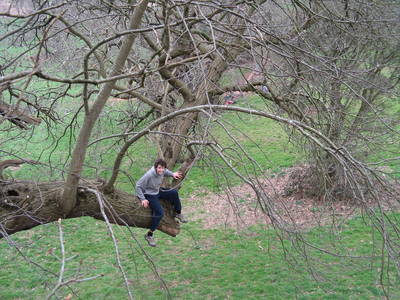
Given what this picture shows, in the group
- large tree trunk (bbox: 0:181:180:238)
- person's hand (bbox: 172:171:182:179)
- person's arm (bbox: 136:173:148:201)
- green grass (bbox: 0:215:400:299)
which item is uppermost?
person's hand (bbox: 172:171:182:179)

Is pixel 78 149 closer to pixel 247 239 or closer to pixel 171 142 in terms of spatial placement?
pixel 171 142

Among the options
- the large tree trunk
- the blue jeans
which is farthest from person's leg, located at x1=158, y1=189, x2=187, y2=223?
the large tree trunk

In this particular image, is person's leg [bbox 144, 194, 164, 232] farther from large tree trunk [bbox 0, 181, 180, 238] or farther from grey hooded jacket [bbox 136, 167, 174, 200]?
large tree trunk [bbox 0, 181, 180, 238]

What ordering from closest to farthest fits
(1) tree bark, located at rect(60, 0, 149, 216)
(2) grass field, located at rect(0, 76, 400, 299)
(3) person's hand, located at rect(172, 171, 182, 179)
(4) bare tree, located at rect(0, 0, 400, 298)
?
1. (4) bare tree, located at rect(0, 0, 400, 298)
2. (1) tree bark, located at rect(60, 0, 149, 216)
3. (3) person's hand, located at rect(172, 171, 182, 179)
4. (2) grass field, located at rect(0, 76, 400, 299)

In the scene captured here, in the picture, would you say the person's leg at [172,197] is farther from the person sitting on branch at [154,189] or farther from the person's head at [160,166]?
the person's head at [160,166]

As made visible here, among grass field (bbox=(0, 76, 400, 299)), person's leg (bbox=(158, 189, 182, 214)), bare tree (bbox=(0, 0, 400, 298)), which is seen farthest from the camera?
grass field (bbox=(0, 76, 400, 299))

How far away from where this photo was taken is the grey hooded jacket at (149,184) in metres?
5.56

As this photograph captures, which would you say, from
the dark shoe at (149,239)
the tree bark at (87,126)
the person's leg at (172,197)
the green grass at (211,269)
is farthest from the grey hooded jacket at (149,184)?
the green grass at (211,269)

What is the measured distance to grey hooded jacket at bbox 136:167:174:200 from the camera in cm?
556

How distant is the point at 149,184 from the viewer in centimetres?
562

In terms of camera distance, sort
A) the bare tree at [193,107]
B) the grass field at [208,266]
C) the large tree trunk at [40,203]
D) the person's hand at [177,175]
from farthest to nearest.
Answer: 1. the grass field at [208,266]
2. the person's hand at [177,175]
3. the large tree trunk at [40,203]
4. the bare tree at [193,107]

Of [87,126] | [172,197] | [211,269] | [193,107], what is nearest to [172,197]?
[172,197]

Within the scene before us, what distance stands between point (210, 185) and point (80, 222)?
4053 millimetres

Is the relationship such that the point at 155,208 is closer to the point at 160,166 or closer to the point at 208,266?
the point at 160,166
